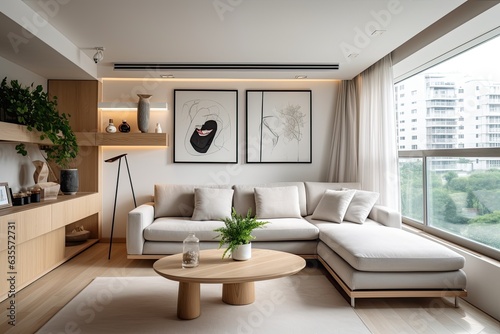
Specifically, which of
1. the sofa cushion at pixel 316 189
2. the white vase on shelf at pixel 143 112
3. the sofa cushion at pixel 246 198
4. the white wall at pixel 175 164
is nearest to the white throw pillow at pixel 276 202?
the sofa cushion at pixel 246 198

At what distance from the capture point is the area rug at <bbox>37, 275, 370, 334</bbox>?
7.89ft

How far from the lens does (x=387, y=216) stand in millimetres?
3883

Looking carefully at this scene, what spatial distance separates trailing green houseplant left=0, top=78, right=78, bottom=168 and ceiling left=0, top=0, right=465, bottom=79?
39 centimetres

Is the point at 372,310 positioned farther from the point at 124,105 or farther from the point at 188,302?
the point at 124,105

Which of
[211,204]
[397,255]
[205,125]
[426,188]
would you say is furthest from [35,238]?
[426,188]

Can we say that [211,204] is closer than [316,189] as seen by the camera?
Yes

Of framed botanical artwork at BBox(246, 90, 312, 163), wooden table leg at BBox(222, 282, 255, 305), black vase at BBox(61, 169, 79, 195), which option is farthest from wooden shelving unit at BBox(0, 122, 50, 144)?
framed botanical artwork at BBox(246, 90, 312, 163)

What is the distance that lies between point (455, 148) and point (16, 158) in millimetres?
4546

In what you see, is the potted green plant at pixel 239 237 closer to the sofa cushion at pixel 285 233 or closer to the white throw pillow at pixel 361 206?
the sofa cushion at pixel 285 233

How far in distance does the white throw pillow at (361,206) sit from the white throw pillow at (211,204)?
1.42m

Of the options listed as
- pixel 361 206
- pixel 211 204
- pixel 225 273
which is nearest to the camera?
pixel 225 273

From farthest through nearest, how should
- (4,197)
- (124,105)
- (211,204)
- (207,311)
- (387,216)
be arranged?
(124,105)
(211,204)
(387,216)
(4,197)
(207,311)

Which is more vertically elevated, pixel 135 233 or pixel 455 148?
pixel 455 148

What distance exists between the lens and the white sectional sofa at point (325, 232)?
2744 millimetres
